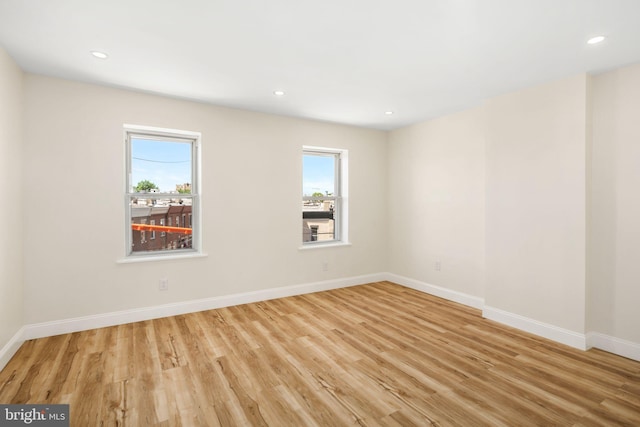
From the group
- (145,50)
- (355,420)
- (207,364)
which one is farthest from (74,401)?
(145,50)

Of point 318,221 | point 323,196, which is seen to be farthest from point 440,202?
point 318,221

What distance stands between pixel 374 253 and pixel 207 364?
11.0 ft

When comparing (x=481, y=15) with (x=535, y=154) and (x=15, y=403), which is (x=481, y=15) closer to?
(x=535, y=154)

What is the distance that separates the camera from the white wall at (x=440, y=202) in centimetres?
404

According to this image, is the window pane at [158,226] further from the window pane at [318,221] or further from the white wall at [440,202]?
the white wall at [440,202]

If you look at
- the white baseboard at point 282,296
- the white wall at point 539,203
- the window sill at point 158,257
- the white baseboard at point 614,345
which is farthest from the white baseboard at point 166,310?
the white baseboard at point 614,345

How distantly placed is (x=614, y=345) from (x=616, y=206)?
4.08ft

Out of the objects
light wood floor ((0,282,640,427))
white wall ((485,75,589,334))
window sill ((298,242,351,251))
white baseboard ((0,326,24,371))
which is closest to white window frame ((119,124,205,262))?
light wood floor ((0,282,640,427))

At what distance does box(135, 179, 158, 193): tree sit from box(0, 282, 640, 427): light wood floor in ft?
5.01

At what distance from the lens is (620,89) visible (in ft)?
9.12

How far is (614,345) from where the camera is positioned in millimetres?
2768

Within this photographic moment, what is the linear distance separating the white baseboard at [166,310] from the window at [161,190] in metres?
0.66

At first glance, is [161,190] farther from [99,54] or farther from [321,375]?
[321,375]

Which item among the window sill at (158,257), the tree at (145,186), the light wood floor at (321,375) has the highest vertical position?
the tree at (145,186)
